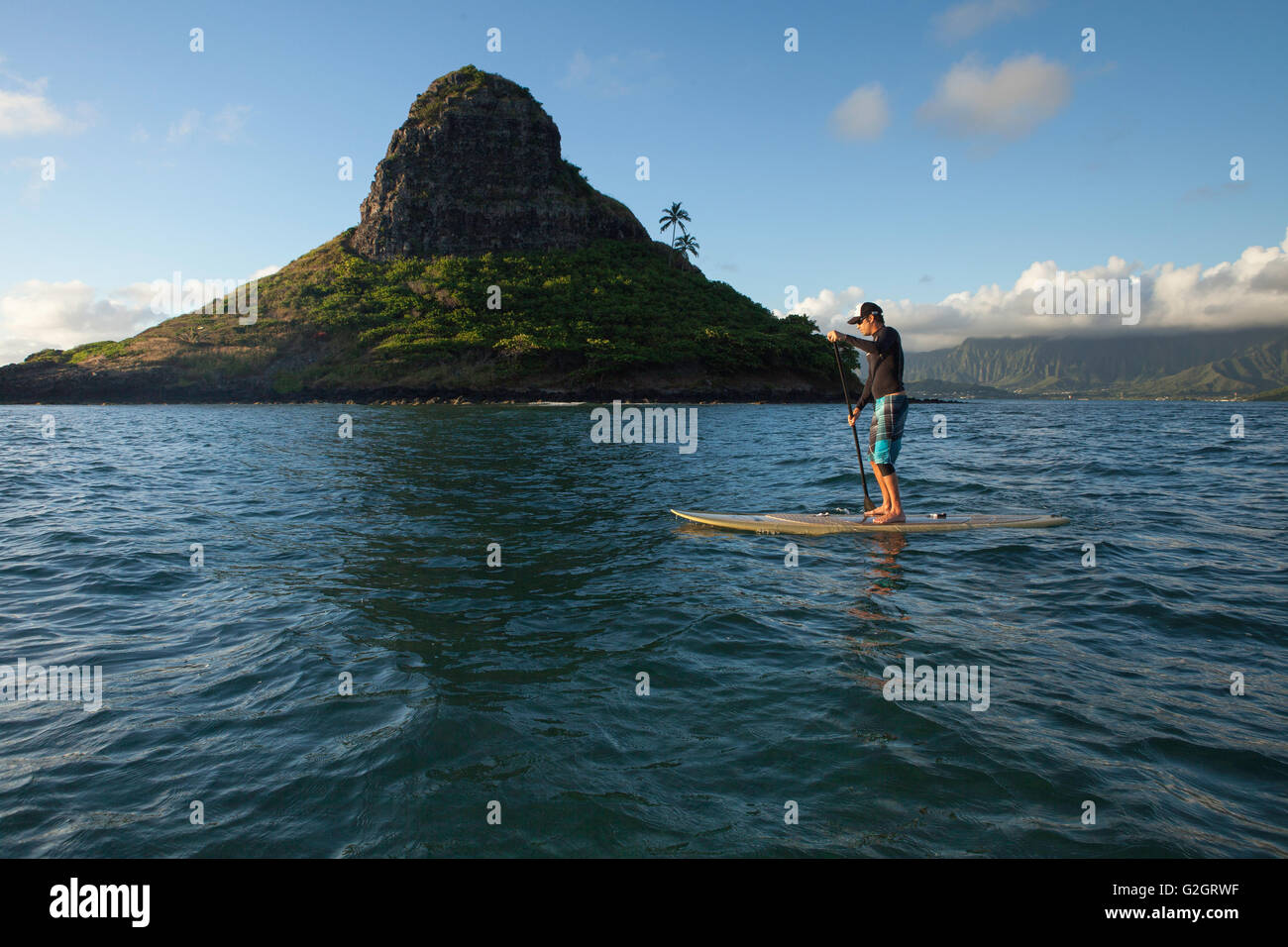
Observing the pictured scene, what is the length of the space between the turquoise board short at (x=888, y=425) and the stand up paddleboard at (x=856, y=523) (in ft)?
4.11

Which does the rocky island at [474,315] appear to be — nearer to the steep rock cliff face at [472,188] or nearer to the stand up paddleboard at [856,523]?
the steep rock cliff face at [472,188]

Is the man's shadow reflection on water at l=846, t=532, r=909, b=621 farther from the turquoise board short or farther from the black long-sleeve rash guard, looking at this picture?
the black long-sleeve rash guard

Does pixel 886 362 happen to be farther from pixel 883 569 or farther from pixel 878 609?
pixel 878 609

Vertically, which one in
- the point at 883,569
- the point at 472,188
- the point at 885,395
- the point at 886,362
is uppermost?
the point at 472,188

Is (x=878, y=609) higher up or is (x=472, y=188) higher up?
(x=472, y=188)

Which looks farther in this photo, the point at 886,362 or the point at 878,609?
the point at 886,362

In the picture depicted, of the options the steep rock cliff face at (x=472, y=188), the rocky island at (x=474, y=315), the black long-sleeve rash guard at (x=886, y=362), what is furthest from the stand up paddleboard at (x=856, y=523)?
the steep rock cliff face at (x=472, y=188)

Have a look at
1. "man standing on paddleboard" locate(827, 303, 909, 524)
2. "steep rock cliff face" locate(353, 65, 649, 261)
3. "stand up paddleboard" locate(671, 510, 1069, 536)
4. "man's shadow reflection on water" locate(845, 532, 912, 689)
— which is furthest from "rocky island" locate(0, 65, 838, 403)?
"man's shadow reflection on water" locate(845, 532, 912, 689)

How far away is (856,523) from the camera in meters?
12.2

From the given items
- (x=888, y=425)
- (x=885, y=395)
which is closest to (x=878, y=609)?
(x=888, y=425)

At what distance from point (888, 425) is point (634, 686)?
800 cm
